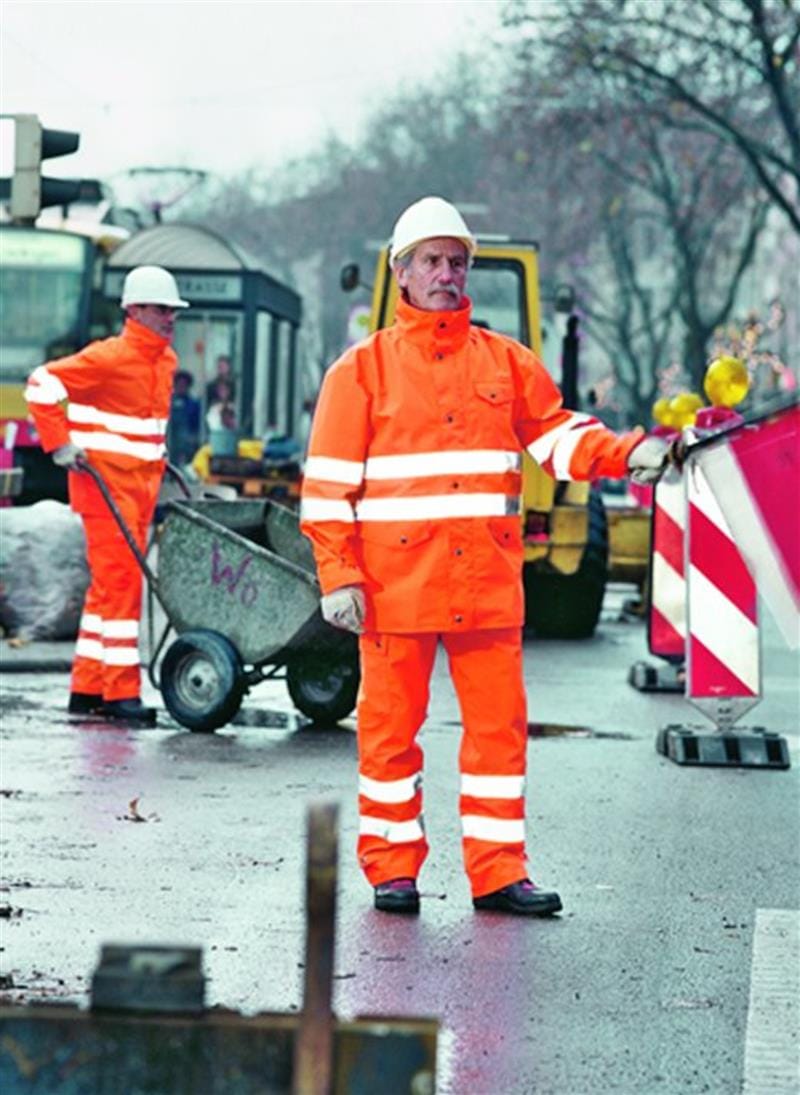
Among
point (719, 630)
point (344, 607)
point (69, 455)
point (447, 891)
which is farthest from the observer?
point (69, 455)

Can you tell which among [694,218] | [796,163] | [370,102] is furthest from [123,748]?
[370,102]

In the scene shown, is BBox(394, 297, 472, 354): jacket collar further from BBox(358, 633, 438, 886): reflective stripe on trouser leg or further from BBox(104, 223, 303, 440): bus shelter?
BBox(104, 223, 303, 440): bus shelter

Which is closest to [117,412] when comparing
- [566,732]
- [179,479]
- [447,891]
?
[179,479]

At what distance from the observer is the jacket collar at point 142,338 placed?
Result: 1298 cm

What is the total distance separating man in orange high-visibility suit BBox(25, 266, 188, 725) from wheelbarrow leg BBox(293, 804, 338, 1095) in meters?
9.19

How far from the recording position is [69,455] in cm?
1255

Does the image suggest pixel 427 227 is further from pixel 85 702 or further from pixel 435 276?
pixel 85 702

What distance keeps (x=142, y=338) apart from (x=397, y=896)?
5.66m

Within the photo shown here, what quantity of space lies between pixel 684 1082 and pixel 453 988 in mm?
1017

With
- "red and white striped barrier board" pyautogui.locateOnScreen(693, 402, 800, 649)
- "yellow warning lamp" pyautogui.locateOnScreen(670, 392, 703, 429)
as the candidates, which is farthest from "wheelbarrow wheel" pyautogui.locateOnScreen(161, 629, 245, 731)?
"red and white striped barrier board" pyautogui.locateOnScreen(693, 402, 800, 649)

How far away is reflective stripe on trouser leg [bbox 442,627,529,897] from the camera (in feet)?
25.6

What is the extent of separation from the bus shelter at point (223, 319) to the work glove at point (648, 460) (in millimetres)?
26152

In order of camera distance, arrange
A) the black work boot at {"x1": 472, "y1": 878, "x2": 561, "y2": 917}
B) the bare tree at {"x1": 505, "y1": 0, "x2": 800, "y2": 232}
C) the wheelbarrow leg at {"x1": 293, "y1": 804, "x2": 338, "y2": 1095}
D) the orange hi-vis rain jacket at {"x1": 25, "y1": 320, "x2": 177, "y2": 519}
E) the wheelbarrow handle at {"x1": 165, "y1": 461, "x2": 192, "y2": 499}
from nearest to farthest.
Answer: the wheelbarrow leg at {"x1": 293, "y1": 804, "x2": 338, "y2": 1095}
the black work boot at {"x1": 472, "y1": 878, "x2": 561, "y2": 917}
the orange hi-vis rain jacket at {"x1": 25, "y1": 320, "x2": 177, "y2": 519}
the wheelbarrow handle at {"x1": 165, "y1": 461, "x2": 192, "y2": 499}
the bare tree at {"x1": 505, "y1": 0, "x2": 800, "y2": 232}

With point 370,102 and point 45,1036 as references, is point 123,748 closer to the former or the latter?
point 45,1036
